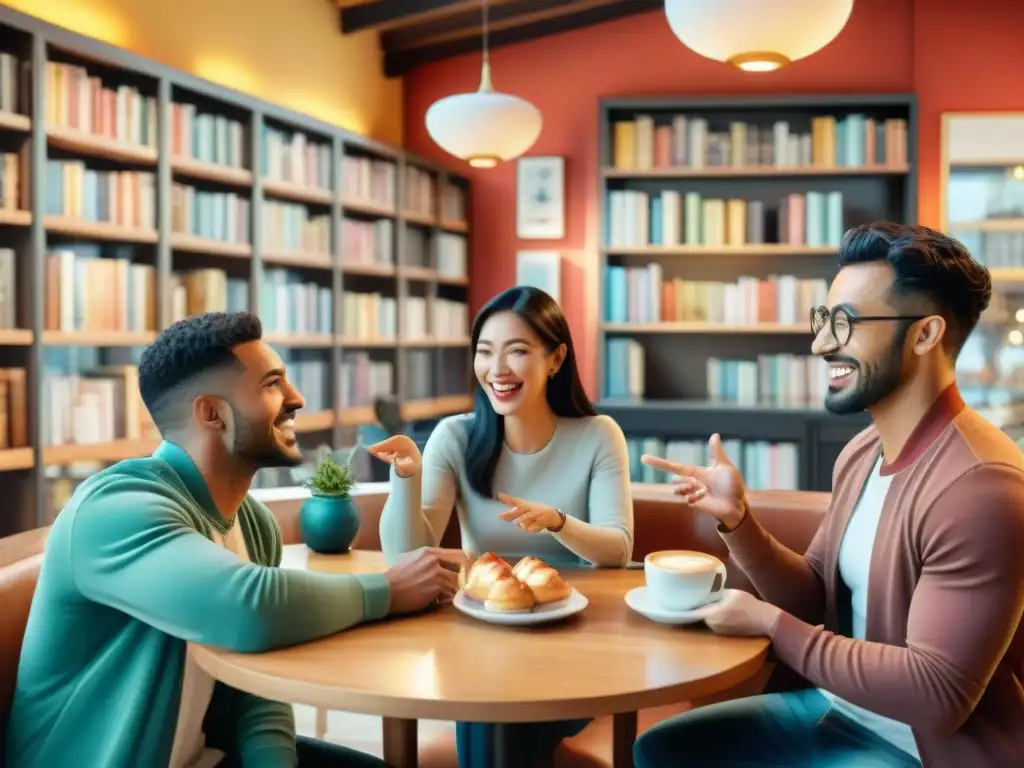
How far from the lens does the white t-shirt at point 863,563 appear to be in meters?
1.54

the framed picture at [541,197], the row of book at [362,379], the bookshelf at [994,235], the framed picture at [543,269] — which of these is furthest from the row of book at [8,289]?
the bookshelf at [994,235]

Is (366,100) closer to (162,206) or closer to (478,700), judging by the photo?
(162,206)

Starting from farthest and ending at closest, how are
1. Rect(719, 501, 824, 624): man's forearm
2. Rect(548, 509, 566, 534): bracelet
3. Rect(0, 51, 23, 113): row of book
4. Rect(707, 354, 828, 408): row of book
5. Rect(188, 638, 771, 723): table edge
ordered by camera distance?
Rect(707, 354, 828, 408): row of book < Rect(0, 51, 23, 113): row of book < Rect(548, 509, 566, 534): bracelet < Rect(719, 501, 824, 624): man's forearm < Rect(188, 638, 771, 723): table edge

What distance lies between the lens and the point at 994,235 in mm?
6168

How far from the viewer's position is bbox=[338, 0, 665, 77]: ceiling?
560 cm

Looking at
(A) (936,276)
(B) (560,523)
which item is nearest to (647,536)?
(B) (560,523)

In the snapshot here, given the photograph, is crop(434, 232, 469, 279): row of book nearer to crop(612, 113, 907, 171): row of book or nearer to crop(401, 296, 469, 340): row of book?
crop(401, 296, 469, 340): row of book

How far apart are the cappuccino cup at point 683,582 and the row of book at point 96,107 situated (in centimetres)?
278

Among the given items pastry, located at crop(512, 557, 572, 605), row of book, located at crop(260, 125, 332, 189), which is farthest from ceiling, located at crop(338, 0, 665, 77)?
pastry, located at crop(512, 557, 572, 605)

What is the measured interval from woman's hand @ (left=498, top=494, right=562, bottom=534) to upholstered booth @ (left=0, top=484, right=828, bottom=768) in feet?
1.44

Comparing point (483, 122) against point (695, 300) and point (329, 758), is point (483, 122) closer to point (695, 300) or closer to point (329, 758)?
point (695, 300)

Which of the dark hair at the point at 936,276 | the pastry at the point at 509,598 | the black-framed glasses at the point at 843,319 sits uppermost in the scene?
the dark hair at the point at 936,276

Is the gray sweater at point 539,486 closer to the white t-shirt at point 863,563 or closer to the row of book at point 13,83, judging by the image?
the white t-shirt at point 863,563

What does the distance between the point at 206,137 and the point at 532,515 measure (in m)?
3.00
